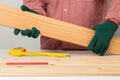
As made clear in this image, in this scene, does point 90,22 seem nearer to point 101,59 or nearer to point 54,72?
point 101,59

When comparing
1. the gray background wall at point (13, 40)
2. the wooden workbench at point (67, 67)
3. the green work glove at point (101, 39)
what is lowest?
the gray background wall at point (13, 40)

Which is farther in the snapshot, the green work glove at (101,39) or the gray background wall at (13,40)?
the gray background wall at (13,40)

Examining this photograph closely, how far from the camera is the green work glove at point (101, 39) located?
1044 millimetres

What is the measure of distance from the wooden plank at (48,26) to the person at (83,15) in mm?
41

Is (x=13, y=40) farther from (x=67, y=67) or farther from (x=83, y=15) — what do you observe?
(x=67, y=67)

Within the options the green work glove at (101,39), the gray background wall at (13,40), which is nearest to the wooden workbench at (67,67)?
the green work glove at (101,39)

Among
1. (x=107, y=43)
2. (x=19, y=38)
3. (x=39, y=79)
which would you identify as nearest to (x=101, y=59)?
(x=107, y=43)

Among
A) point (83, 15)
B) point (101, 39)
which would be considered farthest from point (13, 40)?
point (101, 39)

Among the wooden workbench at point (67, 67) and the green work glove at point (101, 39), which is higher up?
the green work glove at point (101, 39)

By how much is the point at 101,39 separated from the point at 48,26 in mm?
225

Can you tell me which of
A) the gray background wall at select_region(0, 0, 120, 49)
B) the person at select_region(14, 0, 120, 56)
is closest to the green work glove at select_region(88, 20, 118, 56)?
the person at select_region(14, 0, 120, 56)

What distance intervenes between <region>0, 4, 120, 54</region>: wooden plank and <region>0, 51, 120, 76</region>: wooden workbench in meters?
0.10

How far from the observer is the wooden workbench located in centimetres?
80

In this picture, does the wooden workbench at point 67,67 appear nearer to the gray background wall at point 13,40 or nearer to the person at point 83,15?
the person at point 83,15
